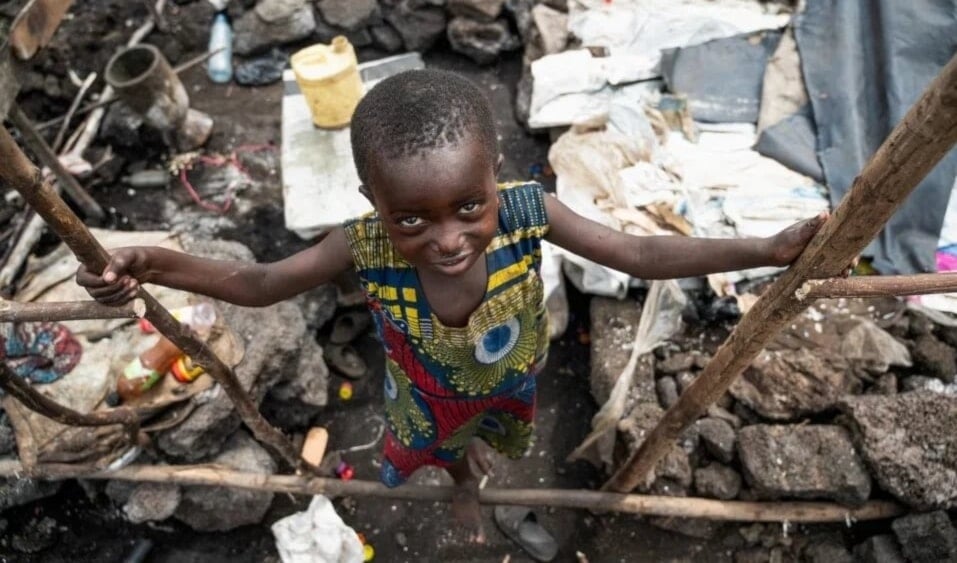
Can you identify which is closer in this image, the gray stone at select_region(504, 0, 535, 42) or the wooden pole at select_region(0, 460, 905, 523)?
the wooden pole at select_region(0, 460, 905, 523)

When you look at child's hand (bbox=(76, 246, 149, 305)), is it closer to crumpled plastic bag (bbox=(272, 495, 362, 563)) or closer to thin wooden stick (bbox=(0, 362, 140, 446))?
thin wooden stick (bbox=(0, 362, 140, 446))

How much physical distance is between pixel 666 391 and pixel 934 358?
1.18 meters

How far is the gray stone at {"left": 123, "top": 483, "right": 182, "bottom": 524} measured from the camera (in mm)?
2807

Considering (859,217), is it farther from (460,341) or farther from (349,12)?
(349,12)

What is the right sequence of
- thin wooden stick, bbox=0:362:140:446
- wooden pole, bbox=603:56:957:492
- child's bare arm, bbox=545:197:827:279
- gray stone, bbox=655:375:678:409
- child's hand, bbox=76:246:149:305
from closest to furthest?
1. wooden pole, bbox=603:56:957:492
2. child's hand, bbox=76:246:149:305
3. child's bare arm, bbox=545:197:827:279
4. thin wooden stick, bbox=0:362:140:446
5. gray stone, bbox=655:375:678:409

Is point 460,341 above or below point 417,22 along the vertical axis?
above

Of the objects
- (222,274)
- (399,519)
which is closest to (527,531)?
(399,519)

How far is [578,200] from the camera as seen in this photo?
3715 millimetres

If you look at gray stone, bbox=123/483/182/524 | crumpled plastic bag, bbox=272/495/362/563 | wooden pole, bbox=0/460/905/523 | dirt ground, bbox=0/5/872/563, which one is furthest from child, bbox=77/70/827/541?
gray stone, bbox=123/483/182/524

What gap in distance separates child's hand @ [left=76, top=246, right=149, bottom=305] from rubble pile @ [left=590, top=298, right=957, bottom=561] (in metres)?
2.16

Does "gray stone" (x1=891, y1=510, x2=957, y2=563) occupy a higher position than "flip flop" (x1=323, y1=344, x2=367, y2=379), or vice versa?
"gray stone" (x1=891, y1=510, x2=957, y2=563)

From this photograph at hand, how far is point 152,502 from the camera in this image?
2.82 meters

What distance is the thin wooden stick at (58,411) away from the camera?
2.05 meters

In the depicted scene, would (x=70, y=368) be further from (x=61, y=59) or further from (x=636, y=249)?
(x=61, y=59)
